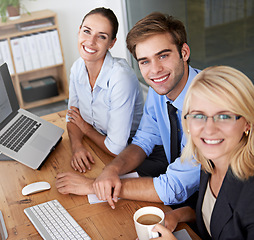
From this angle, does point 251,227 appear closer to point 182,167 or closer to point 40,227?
point 182,167

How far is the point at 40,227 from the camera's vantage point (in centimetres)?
139

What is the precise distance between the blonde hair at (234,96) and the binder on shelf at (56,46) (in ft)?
10.1

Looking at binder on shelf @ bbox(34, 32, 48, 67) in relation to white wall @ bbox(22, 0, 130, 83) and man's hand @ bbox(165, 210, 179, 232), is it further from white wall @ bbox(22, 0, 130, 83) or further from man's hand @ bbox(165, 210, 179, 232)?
man's hand @ bbox(165, 210, 179, 232)

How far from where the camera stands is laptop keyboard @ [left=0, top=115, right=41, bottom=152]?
71.6 inches

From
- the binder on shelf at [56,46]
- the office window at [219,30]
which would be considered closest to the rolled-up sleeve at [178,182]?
the office window at [219,30]

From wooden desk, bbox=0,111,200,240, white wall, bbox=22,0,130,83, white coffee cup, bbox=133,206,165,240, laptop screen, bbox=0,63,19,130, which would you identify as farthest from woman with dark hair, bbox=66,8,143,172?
white wall, bbox=22,0,130,83

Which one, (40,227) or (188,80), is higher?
(188,80)

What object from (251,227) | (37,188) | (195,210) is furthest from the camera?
(37,188)

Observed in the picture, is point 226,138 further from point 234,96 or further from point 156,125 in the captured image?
point 156,125

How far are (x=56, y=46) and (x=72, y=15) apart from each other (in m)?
0.46

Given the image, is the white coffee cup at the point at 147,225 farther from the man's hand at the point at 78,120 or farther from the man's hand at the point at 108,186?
the man's hand at the point at 78,120

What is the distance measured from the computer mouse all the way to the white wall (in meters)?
2.86

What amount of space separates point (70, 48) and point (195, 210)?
336 cm

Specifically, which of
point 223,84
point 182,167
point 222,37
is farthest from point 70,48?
point 223,84
